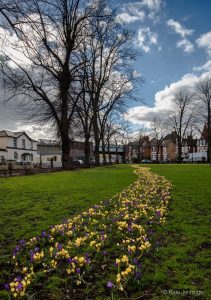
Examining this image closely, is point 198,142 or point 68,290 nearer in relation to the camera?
point 68,290

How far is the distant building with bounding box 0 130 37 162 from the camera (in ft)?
191

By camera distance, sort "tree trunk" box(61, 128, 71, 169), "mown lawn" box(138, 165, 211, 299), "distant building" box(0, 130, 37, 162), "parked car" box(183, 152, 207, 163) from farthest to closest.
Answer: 1. "parked car" box(183, 152, 207, 163)
2. "distant building" box(0, 130, 37, 162)
3. "tree trunk" box(61, 128, 71, 169)
4. "mown lawn" box(138, 165, 211, 299)

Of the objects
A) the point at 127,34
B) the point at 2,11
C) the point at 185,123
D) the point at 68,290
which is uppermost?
the point at 127,34

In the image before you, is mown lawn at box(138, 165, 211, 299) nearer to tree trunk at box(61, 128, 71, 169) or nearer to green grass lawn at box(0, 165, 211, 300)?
green grass lawn at box(0, 165, 211, 300)

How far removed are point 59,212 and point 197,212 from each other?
3491 millimetres

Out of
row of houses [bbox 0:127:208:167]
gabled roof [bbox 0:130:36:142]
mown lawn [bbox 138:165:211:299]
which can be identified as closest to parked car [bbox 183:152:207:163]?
row of houses [bbox 0:127:208:167]

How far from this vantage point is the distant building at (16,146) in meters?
58.3

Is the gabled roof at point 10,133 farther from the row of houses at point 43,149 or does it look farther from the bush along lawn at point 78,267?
the bush along lawn at point 78,267

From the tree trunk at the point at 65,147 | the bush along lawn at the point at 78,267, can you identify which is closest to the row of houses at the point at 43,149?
the tree trunk at the point at 65,147

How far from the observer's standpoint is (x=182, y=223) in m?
5.58

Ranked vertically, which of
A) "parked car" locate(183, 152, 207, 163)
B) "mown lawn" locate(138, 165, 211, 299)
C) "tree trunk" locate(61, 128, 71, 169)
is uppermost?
"tree trunk" locate(61, 128, 71, 169)

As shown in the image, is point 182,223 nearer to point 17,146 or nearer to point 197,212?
point 197,212

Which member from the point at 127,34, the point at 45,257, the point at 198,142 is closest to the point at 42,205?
the point at 45,257

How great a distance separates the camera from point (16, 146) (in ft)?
203
